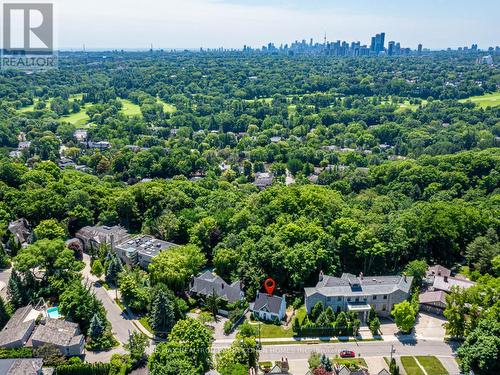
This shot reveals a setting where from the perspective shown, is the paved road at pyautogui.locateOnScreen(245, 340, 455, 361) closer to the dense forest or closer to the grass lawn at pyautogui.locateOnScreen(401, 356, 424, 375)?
the grass lawn at pyautogui.locateOnScreen(401, 356, 424, 375)

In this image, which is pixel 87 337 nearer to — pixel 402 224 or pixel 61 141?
pixel 402 224

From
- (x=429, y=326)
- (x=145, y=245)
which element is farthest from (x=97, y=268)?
(x=429, y=326)

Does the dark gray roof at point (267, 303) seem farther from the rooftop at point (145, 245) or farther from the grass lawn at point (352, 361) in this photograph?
the rooftop at point (145, 245)

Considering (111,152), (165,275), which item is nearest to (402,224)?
(165,275)

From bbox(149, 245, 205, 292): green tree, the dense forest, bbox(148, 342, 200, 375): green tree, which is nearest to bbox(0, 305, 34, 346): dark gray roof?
the dense forest

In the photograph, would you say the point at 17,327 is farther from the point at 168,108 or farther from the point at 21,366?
the point at 168,108

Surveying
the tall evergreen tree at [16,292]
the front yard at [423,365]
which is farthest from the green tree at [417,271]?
Answer: the tall evergreen tree at [16,292]
